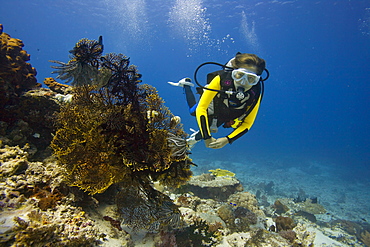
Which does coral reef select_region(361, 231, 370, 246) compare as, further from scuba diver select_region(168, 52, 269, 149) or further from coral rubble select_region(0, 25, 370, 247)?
scuba diver select_region(168, 52, 269, 149)

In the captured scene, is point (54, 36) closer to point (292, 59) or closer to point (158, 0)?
point (158, 0)

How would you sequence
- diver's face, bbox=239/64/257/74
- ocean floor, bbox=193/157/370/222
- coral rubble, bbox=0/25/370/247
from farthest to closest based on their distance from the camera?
ocean floor, bbox=193/157/370/222 < diver's face, bbox=239/64/257/74 < coral rubble, bbox=0/25/370/247

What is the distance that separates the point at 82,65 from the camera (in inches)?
162

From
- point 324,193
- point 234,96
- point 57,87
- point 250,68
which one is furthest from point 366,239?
point 57,87

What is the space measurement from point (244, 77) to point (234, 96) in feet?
1.64

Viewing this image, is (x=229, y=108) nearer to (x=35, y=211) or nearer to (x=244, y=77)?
(x=244, y=77)

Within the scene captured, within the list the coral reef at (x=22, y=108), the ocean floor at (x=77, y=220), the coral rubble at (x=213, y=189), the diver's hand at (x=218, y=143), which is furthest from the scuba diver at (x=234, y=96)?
the coral rubble at (x=213, y=189)

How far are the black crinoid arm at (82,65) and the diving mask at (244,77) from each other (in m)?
3.27

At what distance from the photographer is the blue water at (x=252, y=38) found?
44562mm

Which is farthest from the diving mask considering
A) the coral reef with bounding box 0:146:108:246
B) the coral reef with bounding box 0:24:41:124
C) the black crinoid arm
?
the coral reef with bounding box 0:24:41:124

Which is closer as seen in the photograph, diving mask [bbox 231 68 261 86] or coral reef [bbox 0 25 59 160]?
coral reef [bbox 0 25 59 160]

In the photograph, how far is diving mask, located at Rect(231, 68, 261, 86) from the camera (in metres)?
4.18

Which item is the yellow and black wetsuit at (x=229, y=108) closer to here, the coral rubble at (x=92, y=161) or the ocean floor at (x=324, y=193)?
the coral rubble at (x=92, y=161)

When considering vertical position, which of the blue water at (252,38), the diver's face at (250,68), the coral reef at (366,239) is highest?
the blue water at (252,38)
